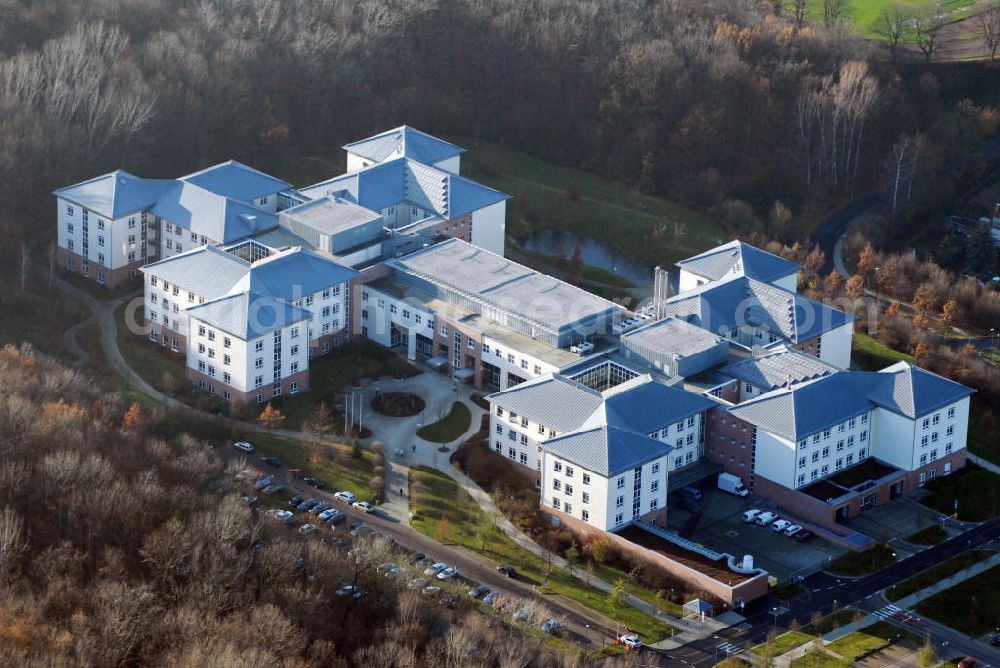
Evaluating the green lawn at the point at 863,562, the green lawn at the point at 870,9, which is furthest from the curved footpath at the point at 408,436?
the green lawn at the point at 870,9

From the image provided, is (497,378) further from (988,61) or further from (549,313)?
(988,61)

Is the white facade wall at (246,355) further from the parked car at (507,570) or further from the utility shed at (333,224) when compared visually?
the parked car at (507,570)

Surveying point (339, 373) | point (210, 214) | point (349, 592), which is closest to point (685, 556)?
point (349, 592)

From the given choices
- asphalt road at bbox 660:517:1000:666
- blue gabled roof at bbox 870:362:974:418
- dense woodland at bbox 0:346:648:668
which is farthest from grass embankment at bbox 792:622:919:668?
blue gabled roof at bbox 870:362:974:418

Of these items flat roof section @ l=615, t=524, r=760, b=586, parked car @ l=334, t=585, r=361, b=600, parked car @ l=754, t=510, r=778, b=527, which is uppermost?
parked car @ l=334, t=585, r=361, b=600

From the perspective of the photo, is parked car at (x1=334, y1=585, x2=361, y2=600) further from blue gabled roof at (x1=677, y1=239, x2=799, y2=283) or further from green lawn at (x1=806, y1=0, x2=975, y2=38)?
green lawn at (x1=806, y1=0, x2=975, y2=38)

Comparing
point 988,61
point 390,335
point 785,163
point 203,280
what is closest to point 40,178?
point 203,280

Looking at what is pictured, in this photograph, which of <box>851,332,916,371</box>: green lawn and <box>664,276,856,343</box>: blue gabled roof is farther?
<box>851,332,916,371</box>: green lawn
